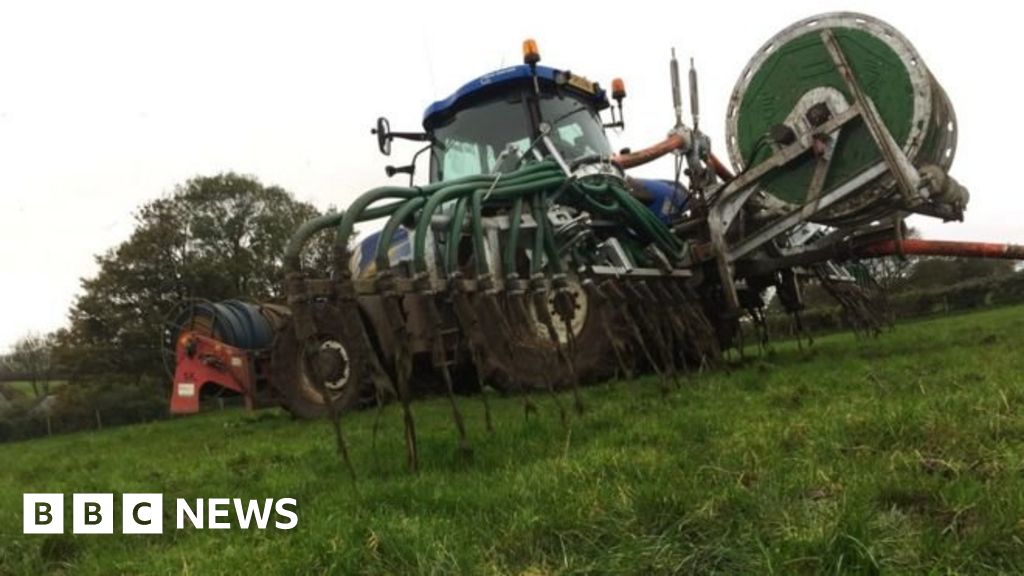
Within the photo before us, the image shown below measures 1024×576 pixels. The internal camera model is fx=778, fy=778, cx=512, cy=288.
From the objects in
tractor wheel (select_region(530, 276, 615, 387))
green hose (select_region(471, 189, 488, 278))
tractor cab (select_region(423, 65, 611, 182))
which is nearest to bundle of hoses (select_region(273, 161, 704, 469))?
green hose (select_region(471, 189, 488, 278))

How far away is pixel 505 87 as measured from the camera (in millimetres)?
7152

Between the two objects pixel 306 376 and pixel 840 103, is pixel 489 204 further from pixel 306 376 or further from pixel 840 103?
pixel 840 103

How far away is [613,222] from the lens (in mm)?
6375

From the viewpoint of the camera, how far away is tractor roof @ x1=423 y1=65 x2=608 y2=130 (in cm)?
704

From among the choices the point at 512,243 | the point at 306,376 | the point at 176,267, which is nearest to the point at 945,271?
the point at 176,267

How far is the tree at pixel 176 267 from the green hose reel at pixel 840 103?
65.2 ft

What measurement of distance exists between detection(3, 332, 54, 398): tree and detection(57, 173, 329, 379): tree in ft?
29.2

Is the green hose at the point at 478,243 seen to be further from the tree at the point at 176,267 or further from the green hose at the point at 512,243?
the tree at the point at 176,267

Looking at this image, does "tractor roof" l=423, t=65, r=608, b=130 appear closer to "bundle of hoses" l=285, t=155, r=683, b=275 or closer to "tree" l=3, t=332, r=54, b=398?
"bundle of hoses" l=285, t=155, r=683, b=275

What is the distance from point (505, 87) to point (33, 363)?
3379 centimetres

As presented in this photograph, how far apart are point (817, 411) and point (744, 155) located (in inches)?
157

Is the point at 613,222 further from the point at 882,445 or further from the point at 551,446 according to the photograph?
the point at 882,445

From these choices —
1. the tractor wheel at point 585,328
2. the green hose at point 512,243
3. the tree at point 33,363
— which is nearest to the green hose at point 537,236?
the green hose at point 512,243

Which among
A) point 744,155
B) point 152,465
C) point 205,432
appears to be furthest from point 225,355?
point 744,155
